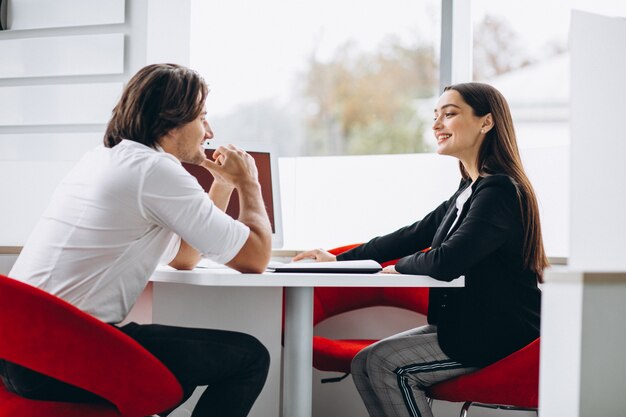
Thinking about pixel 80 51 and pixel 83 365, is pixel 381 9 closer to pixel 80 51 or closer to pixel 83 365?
pixel 80 51

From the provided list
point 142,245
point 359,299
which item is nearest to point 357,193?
point 359,299

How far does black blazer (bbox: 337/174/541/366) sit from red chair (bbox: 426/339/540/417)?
0.14 ft

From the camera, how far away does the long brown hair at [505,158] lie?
205 cm

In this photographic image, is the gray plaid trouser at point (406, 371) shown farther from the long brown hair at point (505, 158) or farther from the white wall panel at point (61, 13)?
the white wall panel at point (61, 13)

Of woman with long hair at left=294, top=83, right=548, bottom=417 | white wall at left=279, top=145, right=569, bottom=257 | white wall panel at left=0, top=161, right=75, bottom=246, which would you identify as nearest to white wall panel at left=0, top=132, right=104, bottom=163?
white wall panel at left=0, top=161, right=75, bottom=246

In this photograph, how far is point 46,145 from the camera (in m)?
3.94

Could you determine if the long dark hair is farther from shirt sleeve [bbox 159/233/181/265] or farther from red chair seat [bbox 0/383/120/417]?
red chair seat [bbox 0/383/120/417]

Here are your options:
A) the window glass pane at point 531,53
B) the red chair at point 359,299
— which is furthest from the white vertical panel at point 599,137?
the window glass pane at point 531,53

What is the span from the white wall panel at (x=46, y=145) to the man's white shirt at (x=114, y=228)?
2198 millimetres

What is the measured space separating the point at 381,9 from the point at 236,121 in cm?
151

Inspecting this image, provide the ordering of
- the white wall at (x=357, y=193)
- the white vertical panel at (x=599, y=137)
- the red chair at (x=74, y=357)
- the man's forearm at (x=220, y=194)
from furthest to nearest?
the white wall at (x=357, y=193) < the man's forearm at (x=220, y=194) < the red chair at (x=74, y=357) < the white vertical panel at (x=599, y=137)

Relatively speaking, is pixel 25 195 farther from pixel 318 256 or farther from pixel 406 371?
pixel 406 371

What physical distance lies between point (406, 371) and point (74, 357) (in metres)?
0.95

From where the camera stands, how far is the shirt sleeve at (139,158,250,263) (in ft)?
5.52
